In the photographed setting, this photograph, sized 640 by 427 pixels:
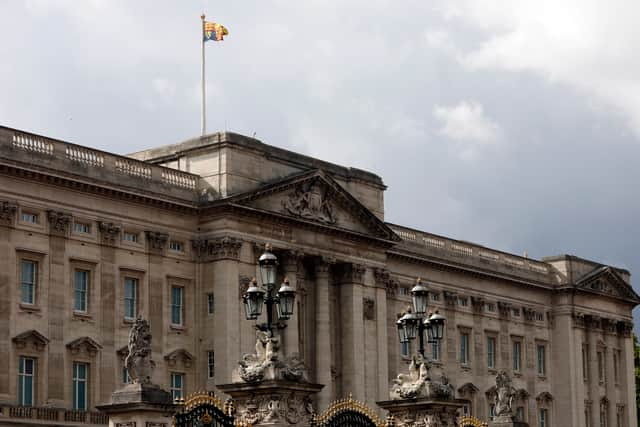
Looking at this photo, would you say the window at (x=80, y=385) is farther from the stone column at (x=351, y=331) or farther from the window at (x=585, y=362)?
the window at (x=585, y=362)

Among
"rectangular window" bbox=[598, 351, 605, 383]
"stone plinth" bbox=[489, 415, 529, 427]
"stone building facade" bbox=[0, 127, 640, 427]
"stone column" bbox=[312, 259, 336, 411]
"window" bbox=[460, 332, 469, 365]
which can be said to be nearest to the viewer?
"stone plinth" bbox=[489, 415, 529, 427]

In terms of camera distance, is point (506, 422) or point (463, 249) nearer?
point (506, 422)

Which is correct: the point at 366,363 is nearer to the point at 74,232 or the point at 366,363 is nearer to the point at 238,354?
the point at 238,354

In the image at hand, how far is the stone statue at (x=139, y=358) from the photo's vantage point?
105ft

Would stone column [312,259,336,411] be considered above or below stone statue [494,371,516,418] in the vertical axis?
above

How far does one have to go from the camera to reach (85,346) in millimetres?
65188

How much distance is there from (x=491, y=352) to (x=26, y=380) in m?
40.1

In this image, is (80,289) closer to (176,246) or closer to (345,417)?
(176,246)

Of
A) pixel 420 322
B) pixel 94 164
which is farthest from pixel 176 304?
pixel 420 322

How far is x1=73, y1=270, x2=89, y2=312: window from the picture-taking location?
65.3 m

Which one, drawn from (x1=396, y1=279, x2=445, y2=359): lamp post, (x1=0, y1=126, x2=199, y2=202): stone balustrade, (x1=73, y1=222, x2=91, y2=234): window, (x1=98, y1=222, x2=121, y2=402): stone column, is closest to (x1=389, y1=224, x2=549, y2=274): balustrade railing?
(x1=0, y1=126, x2=199, y2=202): stone balustrade

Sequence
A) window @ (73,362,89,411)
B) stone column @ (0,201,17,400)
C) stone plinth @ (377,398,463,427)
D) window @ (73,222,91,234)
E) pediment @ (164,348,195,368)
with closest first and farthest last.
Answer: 1. stone plinth @ (377,398,463,427)
2. stone column @ (0,201,17,400)
3. window @ (73,362,89,411)
4. window @ (73,222,91,234)
5. pediment @ (164,348,195,368)

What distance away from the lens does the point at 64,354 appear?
64125 mm

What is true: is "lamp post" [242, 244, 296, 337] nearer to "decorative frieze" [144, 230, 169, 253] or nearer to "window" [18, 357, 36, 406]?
"window" [18, 357, 36, 406]
